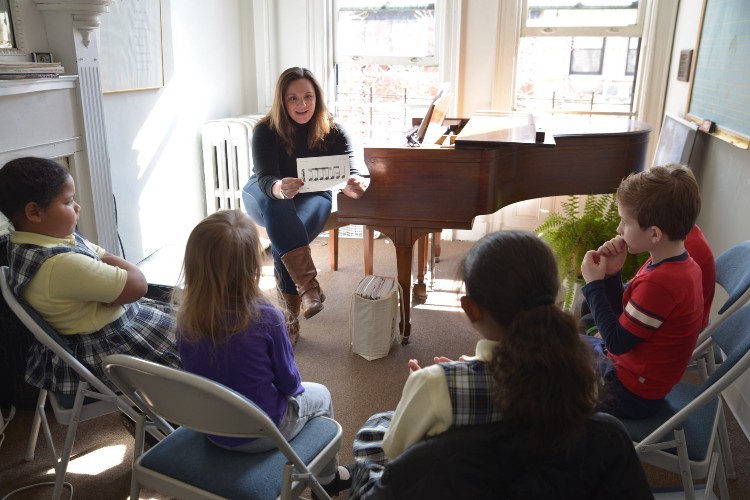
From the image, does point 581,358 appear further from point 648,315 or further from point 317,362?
point 317,362

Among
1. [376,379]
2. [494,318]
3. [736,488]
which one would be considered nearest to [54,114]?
[376,379]

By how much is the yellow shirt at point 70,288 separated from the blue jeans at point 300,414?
58cm

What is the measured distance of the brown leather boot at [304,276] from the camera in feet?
9.20

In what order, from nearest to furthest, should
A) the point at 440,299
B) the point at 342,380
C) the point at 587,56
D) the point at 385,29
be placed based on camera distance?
1. the point at 342,380
2. the point at 440,299
3. the point at 587,56
4. the point at 385,29

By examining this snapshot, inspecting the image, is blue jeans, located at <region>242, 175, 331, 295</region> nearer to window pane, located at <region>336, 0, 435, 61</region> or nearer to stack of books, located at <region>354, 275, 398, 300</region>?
stack of books, located at <region>354, 275, 398, 300</region>

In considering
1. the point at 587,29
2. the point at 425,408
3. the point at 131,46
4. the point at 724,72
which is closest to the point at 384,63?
the point at 587,29

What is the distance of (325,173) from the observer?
2.72 meters

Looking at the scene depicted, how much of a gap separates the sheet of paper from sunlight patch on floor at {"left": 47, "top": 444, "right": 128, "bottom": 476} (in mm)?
1257

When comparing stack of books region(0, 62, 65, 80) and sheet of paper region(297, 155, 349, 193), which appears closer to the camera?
stack of books region(0, 62, 65, 80)

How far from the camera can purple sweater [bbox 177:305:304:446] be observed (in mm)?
1340

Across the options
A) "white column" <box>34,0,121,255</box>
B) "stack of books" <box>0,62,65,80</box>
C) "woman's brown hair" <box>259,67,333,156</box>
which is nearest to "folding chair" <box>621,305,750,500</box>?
"woman's brown hair" <box>259,67,333,156</box>

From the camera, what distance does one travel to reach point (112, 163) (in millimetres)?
3209

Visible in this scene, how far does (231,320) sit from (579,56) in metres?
3.64

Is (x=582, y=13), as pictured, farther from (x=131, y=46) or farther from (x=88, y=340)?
(x=88, y=340)
